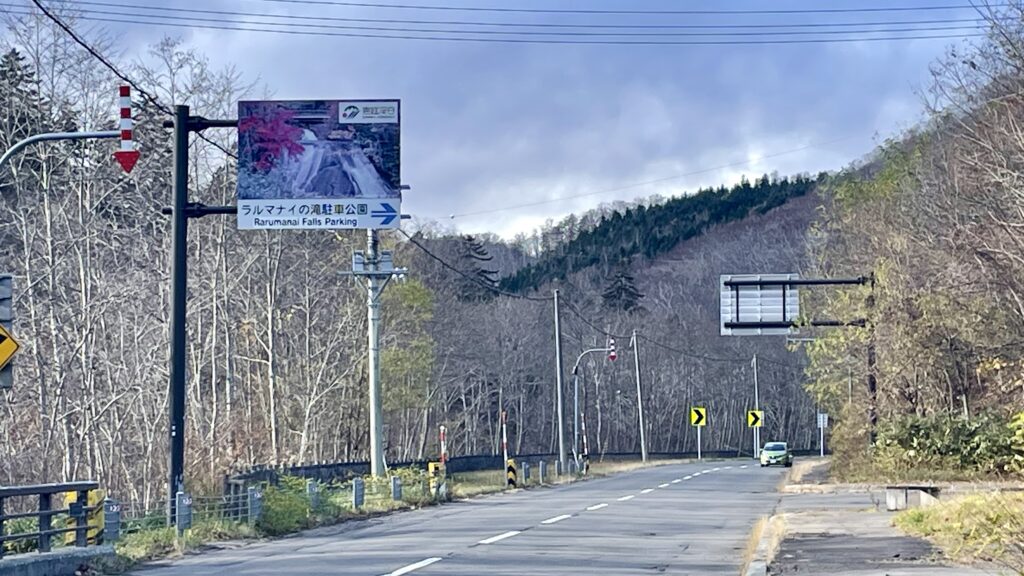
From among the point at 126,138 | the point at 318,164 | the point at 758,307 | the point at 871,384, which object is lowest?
the point at 871,384

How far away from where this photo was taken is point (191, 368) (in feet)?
148

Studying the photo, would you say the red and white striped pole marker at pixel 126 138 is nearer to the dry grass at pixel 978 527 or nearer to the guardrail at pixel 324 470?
the guardrail at pixel 324 470

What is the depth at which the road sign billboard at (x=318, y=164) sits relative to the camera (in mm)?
24266

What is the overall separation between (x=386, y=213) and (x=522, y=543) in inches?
294

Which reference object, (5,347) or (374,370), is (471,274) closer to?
(374,370)

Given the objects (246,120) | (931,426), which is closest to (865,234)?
(931,426)

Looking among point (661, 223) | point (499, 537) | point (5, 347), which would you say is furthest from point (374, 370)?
point (661, 223)

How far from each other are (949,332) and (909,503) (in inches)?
731

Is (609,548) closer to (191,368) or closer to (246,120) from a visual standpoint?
(246,120)

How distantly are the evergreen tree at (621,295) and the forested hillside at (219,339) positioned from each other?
17.9 ft

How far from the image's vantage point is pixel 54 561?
1530 centimetres

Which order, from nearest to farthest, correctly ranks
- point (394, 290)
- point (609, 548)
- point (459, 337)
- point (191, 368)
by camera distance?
point (609, 548), point (191, 368), point (394, 290), point (459, 337)

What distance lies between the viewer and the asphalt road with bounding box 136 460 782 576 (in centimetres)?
1620

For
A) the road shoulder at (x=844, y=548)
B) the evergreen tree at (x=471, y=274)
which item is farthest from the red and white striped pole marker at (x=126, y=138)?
the evergreen tree at (x=471, y=274)
